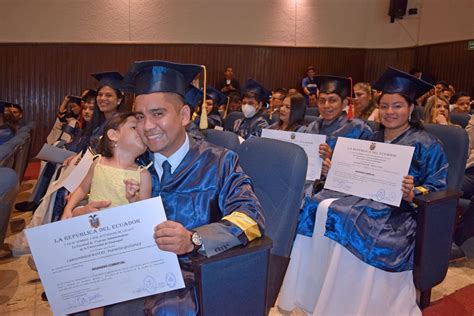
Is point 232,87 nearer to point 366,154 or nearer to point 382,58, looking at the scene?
point 382,58

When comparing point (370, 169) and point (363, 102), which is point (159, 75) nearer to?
point (370, 169)

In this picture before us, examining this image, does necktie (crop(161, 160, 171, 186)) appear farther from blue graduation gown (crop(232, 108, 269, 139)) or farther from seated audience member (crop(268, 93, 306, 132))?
blue graduation gown (crop(232, 108, 269, 139))

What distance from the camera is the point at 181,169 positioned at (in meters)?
1.89

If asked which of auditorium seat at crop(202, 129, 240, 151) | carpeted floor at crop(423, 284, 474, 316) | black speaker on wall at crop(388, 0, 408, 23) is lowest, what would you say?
carpeted floor at crop(423, 284, 474, 316)

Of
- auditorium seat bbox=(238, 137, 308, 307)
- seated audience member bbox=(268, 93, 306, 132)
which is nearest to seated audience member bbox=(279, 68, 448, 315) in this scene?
auditorium seat bbox=(238, 137, 308, 307)

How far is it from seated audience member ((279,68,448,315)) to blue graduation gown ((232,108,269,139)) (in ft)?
7.71

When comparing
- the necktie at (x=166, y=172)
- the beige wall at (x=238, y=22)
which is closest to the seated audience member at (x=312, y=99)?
the beige wall at (x=238, y=22)

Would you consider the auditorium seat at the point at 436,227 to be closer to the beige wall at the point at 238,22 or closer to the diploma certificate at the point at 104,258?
the diploma certificate at the point at 104,258

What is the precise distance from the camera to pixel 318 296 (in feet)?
9.32

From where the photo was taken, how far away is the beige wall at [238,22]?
945 centimetres

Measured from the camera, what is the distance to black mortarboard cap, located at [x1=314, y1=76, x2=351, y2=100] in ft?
11.5

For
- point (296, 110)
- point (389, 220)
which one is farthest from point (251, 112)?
point (389, 220)

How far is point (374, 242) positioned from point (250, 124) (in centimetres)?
305

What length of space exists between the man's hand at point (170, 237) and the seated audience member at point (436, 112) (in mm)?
3637
